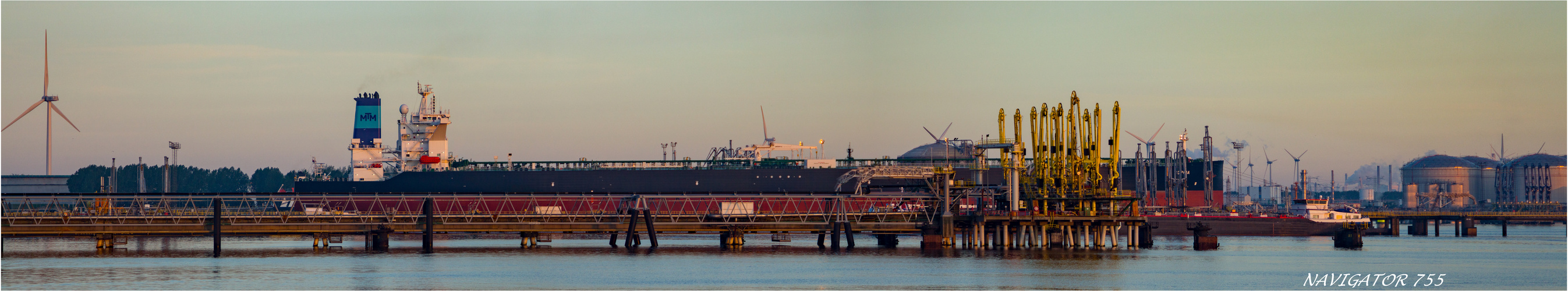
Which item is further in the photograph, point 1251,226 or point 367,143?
point 367,143

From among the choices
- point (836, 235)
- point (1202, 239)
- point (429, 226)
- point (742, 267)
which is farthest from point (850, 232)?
point (429, 226)

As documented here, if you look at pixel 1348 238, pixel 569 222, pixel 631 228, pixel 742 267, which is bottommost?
pixel 742 267

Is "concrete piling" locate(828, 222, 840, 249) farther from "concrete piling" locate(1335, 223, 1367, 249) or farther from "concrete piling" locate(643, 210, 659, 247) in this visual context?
"concrete piling" locate(1335, 223, 1367, 249)

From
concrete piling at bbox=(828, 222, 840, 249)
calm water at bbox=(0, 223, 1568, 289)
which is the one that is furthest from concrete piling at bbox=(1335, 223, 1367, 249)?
concrete piling at bbox=(828, 222, 840, 249)

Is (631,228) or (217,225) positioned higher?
(217,225)

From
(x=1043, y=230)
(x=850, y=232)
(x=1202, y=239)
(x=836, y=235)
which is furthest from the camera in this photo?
(x=1202, y=239)

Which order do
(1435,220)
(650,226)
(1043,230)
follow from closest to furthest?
1. (650,226)
2. (1043,230)
3. (1435,220)

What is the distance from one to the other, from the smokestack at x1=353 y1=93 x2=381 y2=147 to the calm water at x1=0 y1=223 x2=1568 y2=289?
1588 inches

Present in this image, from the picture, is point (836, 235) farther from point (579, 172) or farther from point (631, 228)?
point (579, 172)

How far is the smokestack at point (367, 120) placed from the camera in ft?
392

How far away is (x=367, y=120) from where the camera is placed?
393 ft

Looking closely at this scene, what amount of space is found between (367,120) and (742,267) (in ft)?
237

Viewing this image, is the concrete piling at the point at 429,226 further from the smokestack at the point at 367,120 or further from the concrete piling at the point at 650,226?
the smokestack at the point at 367,120

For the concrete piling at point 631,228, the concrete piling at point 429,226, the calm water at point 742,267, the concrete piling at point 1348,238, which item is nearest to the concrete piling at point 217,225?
the calm water at point 742,267
